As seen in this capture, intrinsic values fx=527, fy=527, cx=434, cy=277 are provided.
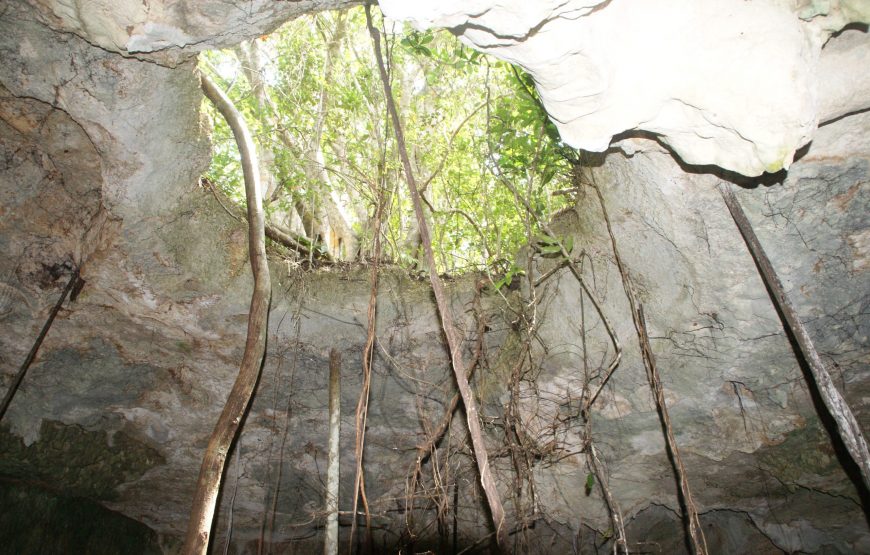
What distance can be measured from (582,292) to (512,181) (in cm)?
93

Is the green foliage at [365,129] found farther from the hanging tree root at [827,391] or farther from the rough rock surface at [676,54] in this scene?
the rough rock surface at [676,54]

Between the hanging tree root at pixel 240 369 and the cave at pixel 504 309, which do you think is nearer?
the cave at pixel 504 309

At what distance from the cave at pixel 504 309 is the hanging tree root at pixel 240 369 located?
33 centimetres

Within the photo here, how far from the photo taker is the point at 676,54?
1768mm

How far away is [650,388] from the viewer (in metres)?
3.56

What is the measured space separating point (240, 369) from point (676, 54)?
2.15 meters

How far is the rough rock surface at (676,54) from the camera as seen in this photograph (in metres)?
1.61

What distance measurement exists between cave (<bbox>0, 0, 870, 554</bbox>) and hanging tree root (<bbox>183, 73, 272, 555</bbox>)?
13.0 inches

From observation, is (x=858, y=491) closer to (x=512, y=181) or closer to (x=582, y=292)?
(x=582, y=292)

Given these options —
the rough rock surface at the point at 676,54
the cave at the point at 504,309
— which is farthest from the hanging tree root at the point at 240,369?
the rough rock surface at the point at 676,54

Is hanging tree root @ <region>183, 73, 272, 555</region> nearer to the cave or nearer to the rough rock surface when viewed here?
the cave

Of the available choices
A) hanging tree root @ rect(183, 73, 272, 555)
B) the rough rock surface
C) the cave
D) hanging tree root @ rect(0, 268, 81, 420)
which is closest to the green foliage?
the cave

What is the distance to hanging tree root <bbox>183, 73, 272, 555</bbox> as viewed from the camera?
6.56 ft

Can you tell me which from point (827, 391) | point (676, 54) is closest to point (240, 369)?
point (676, 54)
